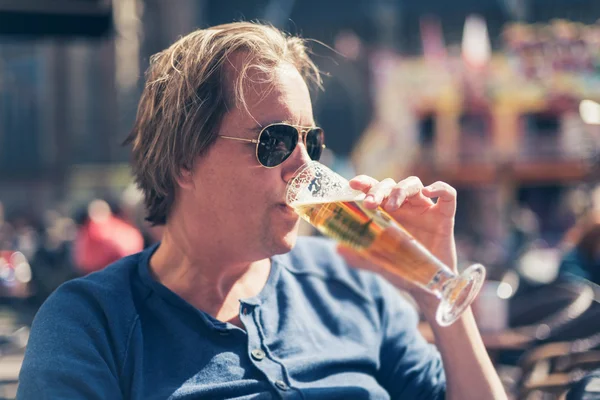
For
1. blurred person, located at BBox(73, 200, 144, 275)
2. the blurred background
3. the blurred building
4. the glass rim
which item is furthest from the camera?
the blurred building

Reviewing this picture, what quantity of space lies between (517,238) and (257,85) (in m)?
13.7

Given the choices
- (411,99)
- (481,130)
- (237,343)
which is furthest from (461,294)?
(481,130)

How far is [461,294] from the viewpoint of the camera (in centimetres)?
162

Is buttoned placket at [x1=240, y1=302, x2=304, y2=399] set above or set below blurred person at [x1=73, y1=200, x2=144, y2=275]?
above

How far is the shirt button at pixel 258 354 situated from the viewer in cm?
166

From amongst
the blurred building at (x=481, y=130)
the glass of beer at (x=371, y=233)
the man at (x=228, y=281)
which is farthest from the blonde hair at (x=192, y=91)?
the blurred building at (x=481, y=130)

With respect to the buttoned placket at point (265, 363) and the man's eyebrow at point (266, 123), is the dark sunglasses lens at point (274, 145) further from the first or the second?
the buttoned placket at point (265, 363)

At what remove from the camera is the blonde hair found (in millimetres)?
1660

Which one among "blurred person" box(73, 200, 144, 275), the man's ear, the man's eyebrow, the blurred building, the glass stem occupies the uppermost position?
the man's eyebrow

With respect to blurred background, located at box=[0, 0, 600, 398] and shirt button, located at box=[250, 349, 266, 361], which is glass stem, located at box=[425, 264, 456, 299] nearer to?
shirt button, located at box=[250, 349, 266, 361]

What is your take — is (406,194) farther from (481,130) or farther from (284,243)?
(481,130)

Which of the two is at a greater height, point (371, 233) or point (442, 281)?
point (371, 233)

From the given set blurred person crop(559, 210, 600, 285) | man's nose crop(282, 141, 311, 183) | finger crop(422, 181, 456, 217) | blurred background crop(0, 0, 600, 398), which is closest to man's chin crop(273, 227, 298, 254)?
man's nose crop(282, 141, 311, 183)

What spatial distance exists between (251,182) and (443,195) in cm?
48
